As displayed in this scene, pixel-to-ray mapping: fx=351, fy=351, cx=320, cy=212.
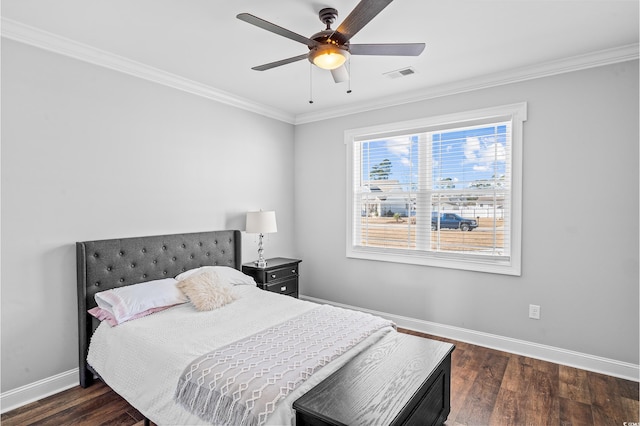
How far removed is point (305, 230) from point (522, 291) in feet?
8.63

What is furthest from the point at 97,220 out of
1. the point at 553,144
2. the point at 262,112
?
the point at 553,144

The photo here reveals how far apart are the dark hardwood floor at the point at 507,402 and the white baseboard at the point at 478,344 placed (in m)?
0.06

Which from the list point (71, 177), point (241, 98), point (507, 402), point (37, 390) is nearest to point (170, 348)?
point (37, 390)

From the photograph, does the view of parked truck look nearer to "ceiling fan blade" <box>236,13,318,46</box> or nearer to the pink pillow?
"ceiling fan blade" <box>236,13,318,46</box>

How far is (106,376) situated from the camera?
7.72ft

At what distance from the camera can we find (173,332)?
228cm

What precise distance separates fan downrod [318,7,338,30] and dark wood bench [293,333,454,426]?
6.92 feet

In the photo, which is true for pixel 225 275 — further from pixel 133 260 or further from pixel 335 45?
pixel 335 45

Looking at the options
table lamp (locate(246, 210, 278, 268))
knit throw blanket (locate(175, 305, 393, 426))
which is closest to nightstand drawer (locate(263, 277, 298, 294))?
table lamp (locate(246, 210, 278, 268))

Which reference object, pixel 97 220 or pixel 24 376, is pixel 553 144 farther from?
pixel 24 376

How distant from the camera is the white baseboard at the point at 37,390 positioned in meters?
2.40

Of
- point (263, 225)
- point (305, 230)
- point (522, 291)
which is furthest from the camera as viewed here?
point (305, 230)

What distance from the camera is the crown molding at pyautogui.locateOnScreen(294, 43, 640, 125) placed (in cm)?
279

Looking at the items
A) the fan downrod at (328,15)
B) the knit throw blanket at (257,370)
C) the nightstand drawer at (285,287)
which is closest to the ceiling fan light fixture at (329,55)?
the fan downrod at (328,15)
